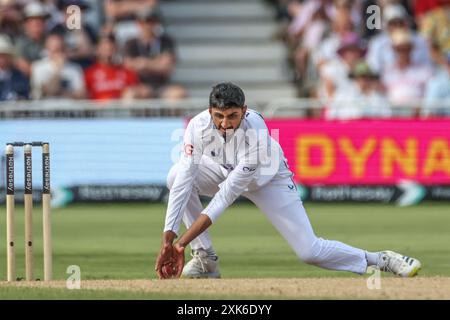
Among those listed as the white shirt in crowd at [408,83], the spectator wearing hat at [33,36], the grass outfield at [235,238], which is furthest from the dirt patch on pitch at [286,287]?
the spectator wearing hat at [33,36]

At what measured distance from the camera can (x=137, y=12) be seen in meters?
24.2

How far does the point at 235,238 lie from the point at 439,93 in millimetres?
6517

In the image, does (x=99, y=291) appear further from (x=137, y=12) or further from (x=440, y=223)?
(x=137, y=12)

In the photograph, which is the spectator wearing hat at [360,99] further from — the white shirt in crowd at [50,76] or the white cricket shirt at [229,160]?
the white cricket shirt at [229,160]

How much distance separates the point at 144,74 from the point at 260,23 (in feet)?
13.0

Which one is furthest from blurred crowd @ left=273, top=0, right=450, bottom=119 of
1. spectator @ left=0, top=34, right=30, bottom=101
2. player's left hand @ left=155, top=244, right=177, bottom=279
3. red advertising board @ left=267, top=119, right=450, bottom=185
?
player's left hand @ left=155, top=244, right=177, bottom=279

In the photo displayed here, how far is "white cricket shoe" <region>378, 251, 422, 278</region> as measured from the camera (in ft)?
38.0

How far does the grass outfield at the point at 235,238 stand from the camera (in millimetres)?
12828

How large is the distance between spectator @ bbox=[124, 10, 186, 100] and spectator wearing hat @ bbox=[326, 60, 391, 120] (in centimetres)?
304

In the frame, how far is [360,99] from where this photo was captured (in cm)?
2134

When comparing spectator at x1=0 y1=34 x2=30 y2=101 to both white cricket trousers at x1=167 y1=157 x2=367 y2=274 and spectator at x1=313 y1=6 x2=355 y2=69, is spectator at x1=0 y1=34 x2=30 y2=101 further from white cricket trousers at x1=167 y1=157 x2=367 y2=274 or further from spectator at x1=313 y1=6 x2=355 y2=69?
white cricket trousers at x1=167 y1=157 x2=367 y2=274

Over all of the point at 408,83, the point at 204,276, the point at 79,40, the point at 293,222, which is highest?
the point at 79,40

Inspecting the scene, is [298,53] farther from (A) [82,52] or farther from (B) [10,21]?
(B) [10,21]

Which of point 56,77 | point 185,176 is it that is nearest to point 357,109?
point 56,77
